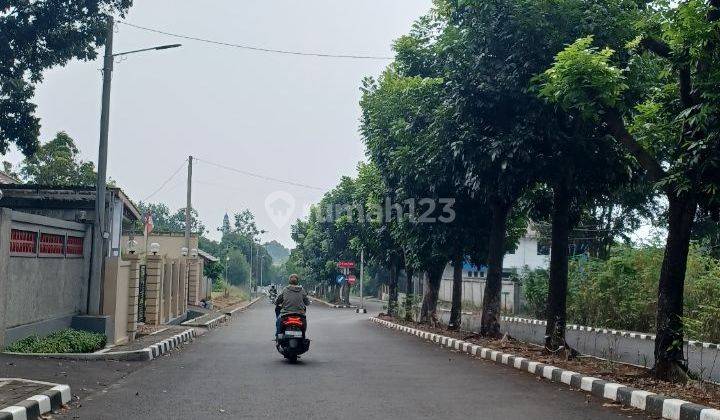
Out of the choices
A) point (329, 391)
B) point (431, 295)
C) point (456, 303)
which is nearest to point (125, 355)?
point (329, 391)

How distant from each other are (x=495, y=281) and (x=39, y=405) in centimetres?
1254

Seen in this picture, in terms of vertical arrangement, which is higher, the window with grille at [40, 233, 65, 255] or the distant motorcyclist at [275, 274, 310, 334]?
the window with grille at [40, 233, 65, 255]

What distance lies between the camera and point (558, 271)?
1428cm

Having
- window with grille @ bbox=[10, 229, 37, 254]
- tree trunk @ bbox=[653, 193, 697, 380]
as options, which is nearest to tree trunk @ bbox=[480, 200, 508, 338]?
tree trunk @ bbox=[653, 193, 697, 380]

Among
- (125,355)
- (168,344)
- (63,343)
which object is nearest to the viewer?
(63,343)

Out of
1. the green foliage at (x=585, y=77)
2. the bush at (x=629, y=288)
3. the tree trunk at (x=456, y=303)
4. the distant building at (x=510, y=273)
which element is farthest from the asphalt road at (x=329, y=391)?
the distant building at (x=510, y=273)

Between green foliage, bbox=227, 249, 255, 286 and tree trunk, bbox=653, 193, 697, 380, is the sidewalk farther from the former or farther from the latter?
green foliage, bbox=227, 249, 255, 286

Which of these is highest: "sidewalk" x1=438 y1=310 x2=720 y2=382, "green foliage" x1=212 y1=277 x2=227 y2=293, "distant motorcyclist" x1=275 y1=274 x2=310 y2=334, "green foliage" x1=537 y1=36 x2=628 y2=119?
"green foliage" x1=537 y1=36 x2=628 y2=119

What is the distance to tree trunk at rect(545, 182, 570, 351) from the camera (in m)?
14.1

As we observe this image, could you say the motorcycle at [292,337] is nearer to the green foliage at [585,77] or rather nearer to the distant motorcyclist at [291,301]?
the distant motorcyclist at [291,301]

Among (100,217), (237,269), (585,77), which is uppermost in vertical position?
(585,77)

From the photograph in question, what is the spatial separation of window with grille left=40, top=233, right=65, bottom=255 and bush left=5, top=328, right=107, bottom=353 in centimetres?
155

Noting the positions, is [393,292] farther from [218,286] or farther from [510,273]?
[218,286]

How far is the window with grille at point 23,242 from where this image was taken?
39.2 feet
